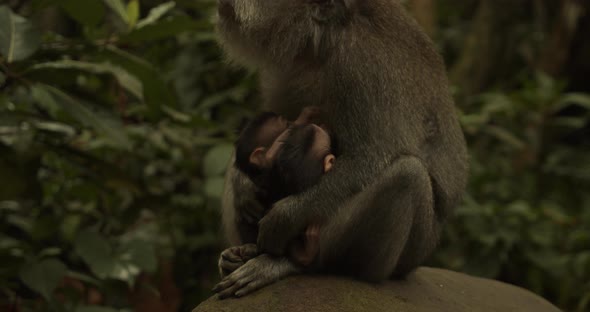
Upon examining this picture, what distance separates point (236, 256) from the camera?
11.9 feet

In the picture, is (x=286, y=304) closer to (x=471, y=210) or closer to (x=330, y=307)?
(x=330, y=307)

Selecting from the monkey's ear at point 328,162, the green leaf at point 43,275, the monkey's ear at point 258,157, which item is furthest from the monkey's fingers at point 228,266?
the green leaf at point 43,275

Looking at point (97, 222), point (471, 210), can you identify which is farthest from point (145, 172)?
point (471, 210)

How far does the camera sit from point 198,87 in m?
6.78

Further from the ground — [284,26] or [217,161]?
[284,26]

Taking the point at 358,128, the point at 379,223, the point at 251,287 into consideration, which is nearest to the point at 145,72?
the point at 358,128

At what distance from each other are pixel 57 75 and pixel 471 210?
3421 millimetres

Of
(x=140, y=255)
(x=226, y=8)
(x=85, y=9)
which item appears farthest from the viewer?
(x=140, y=255)

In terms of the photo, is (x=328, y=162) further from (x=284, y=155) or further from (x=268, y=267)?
(x=268, y=267)

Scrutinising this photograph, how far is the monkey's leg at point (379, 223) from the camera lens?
11.2 ft

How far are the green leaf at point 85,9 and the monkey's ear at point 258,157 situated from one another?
123 centimetres

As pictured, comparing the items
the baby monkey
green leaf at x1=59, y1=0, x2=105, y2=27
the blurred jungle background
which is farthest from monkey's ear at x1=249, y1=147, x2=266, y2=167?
green leaf at x1=59, y1=0, x2=105, y2=27

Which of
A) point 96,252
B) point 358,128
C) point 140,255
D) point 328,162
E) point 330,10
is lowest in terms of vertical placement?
point 140,255

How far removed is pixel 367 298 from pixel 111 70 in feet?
6.38
